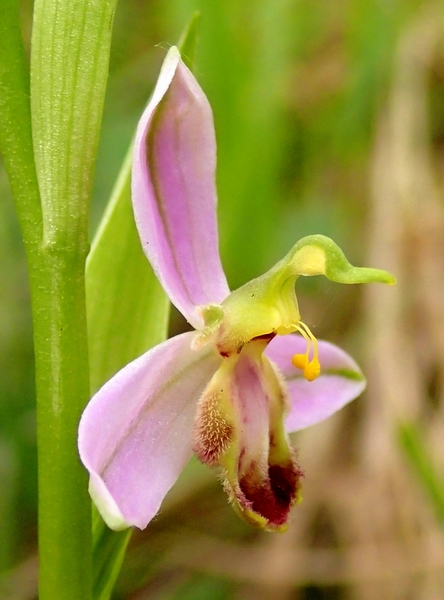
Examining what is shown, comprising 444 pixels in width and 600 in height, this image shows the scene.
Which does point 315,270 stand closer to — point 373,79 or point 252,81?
point 252,81

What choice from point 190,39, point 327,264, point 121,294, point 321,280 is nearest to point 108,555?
point 121,294

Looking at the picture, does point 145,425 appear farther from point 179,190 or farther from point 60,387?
point 179,190

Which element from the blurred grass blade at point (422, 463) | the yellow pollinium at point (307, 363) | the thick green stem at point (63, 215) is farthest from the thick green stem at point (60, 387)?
the blurred grass blade at point (422, 463)

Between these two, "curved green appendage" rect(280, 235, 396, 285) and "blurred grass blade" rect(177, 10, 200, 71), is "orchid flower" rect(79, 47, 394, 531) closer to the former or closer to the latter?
"curved green appendage" rect(280, 235, 396, 285)

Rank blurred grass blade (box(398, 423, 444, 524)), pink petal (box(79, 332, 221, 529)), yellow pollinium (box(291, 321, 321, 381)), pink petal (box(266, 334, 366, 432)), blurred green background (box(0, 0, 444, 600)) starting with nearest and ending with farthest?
pink petal (box(79, 332, 221, 529)) < yellow pollinium (box(291, 321, 321, 381)) < pink petal (box(266, 334, 366, 432)) < blurred grass blade (box(398, 423, 444, 524)) < blurred green background (box(0, 0, 444, 600))

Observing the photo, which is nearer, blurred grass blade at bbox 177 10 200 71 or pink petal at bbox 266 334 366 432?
blurred grass blade at bbox 177 10 200 71

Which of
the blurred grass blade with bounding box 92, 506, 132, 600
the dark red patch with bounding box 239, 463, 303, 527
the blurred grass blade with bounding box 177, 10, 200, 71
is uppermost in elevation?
the blurred grass blade with bounding box 177, 10, 200, 71

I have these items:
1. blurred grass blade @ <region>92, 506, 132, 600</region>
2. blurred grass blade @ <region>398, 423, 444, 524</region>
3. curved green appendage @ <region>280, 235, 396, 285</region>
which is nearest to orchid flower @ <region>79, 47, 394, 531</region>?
curved green appendage @ <region>280, 235, 396, 285</region>

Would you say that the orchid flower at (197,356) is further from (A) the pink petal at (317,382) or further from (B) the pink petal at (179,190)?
(A) the pink petal at (317,382)
